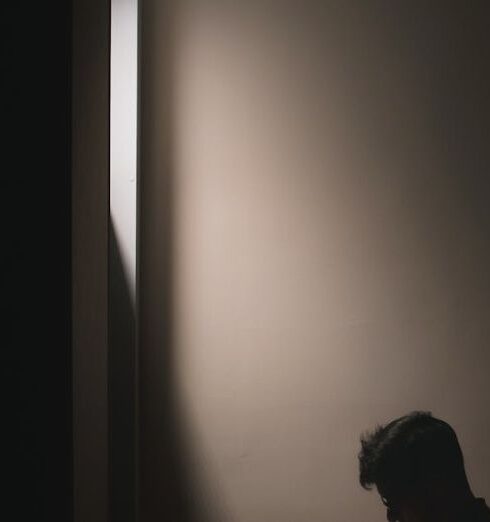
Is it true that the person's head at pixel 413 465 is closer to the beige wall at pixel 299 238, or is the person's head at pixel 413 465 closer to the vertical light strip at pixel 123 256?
the beige wall at pixel 299 238

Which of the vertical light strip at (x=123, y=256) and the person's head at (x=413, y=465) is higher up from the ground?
the vertical light strip at (x=123, y=256)

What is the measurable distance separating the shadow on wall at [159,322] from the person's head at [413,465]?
35cm

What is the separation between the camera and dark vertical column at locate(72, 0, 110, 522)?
1.03 ft

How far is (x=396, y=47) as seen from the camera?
115cm

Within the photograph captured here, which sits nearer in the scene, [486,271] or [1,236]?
[1,236]

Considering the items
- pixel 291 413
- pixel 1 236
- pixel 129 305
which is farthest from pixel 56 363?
pixel 291 413

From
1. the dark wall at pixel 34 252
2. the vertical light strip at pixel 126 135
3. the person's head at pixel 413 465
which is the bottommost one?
the person's head at pixel 413 465

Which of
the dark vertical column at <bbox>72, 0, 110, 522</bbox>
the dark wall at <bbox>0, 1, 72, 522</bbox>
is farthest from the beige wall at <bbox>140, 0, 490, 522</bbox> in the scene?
the dark wall at <bbox>0, 1, 72, 522</bbox>

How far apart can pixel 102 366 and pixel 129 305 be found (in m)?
0.70

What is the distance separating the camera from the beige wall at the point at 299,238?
115cm

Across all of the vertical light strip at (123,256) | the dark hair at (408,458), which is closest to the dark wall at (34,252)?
the vertical light strip at (123,256)

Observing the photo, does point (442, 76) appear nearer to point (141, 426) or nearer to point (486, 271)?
point (486, 271)

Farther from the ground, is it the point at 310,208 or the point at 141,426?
the point at 310,208

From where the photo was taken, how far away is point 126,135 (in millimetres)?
1101
